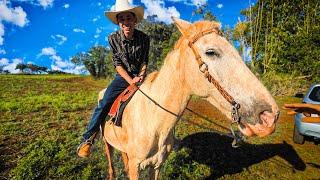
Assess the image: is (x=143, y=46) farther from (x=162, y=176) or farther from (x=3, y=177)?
(x=3, y=177)

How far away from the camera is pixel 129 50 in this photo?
186 inches

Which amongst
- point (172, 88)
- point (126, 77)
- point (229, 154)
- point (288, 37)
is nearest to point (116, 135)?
point (126, 77)

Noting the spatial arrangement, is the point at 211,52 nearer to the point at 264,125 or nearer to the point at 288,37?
the point at 264,125

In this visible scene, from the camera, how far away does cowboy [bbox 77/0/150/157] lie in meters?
4.47

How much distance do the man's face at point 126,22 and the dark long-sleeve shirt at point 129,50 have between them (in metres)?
0.12

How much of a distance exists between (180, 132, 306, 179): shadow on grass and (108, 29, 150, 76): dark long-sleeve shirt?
12.1ft

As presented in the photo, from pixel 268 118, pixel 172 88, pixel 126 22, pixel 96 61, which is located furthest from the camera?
pixel 96 61

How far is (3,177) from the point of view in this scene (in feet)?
20.7

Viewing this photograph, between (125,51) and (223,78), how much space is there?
215 cm

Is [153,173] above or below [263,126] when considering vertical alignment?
below

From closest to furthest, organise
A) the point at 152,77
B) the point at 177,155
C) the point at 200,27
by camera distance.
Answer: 1. the point at 200,27
2. the point at 152,77
3. the point at 177,155

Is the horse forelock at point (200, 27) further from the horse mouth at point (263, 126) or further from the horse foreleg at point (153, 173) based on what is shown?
the horse foreleg at point (153, 173)

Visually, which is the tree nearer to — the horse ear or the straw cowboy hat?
the straw cowboy hat

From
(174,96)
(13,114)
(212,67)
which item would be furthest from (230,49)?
(13,114)
